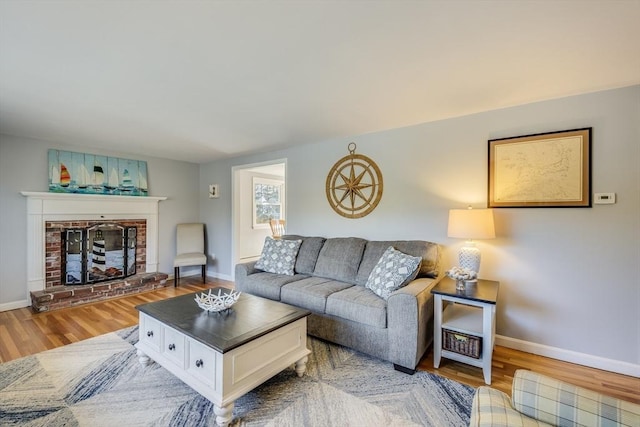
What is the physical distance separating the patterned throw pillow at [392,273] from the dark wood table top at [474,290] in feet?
0.78

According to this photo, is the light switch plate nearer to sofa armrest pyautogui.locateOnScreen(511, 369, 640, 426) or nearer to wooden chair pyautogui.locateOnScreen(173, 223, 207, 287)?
sofa armrest pyautogui.locateOnScreen(511, 369, 640, 426)

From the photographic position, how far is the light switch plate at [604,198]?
2.27m

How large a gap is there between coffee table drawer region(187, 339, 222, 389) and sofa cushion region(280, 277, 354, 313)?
1128 mm

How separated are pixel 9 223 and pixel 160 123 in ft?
7.93

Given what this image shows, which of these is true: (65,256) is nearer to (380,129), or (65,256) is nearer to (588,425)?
(380,129)

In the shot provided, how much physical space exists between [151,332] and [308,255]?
5.82 feet

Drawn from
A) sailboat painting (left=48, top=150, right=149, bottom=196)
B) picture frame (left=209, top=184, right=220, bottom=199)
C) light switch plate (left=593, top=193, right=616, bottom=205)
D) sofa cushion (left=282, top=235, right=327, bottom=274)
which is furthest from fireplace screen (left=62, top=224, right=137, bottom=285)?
light switch plate (left=593, top=193, right=616, bottom=205)

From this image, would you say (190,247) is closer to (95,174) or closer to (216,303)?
(95,174)

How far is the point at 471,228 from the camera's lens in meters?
2.45

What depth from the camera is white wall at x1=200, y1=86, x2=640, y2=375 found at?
88.0 inches

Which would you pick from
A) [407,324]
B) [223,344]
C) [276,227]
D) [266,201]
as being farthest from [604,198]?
[266,201]

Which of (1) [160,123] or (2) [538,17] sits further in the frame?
(1) [160,123]

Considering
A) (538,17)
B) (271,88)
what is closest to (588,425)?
(538,17)

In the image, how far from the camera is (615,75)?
2053 millimetres
